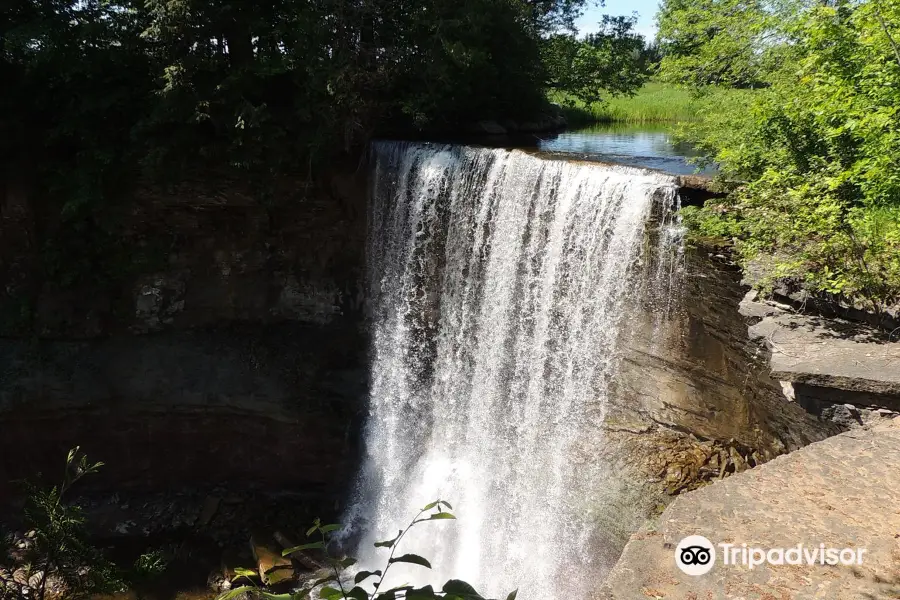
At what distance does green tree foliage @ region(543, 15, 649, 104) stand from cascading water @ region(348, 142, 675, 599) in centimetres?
591

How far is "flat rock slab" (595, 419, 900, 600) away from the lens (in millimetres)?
2309

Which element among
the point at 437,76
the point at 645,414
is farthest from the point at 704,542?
the point at 437,76

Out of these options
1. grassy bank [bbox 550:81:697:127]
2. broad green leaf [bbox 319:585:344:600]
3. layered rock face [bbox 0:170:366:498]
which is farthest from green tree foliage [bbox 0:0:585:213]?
broad green leaf [bbox 319:585:344:600]

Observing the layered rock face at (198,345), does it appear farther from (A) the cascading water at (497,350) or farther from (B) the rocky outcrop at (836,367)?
(B) the rocky outcrop at (836,367)

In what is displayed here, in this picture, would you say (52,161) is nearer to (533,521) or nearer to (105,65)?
Answer: (105,65)

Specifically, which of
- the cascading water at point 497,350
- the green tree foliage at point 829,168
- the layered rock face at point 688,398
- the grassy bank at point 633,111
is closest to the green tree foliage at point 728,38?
the green tree foliage at point 829,168

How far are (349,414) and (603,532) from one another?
4831mm

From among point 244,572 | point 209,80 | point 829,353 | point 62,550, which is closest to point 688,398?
point 829,353

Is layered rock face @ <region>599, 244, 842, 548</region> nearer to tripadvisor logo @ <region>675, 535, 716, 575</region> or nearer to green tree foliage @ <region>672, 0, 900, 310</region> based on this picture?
green tree foliage @ <region>672, 0, 900, 310</region>

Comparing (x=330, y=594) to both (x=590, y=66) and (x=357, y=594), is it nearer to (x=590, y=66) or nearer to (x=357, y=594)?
(x=357, y=594)

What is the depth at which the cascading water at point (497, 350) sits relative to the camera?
698cm

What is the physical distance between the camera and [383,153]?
30.5ft

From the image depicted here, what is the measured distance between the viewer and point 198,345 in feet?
33.5

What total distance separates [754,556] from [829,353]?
2.42m
